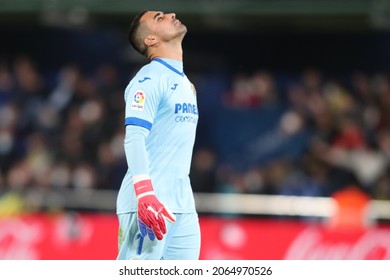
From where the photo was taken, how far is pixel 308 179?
1405cm

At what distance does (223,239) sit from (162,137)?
6.74 metres

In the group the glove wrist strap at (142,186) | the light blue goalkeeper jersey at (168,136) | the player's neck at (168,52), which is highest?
A: the player's neck at (168,52)

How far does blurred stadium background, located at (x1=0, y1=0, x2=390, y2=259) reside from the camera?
512 inches

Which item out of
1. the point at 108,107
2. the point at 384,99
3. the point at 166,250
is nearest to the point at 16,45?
the point at 108,107

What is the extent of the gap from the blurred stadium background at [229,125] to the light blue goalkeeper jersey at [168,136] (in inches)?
248

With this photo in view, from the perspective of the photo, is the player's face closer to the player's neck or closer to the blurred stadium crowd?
the player's neck

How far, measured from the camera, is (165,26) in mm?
6035

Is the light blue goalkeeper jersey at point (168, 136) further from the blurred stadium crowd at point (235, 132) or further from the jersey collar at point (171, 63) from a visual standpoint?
the blurred stadium crowd at point (235, 132)

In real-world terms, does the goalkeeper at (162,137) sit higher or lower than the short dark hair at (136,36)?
lower

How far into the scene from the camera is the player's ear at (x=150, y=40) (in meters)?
6.05

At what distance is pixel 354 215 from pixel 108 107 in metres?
4.20

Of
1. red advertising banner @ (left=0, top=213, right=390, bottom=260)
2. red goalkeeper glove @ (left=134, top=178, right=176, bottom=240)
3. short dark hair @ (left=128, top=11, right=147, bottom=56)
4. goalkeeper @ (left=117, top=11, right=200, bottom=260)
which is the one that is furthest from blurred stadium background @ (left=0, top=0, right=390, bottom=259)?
red goalkeeper glove @ (left=134, top=178, right=176, bottom=240)

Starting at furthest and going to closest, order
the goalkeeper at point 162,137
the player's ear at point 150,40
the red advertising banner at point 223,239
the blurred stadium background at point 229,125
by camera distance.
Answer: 1. the blurred stadium background at point 229,125
2. the red advertising banner at point 223,239
3. the player's ear at point 150,40
4. the goalkeeper at point 162,137

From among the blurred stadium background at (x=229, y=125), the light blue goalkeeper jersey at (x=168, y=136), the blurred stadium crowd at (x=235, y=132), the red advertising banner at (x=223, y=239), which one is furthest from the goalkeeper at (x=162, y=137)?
the blurred stadium crowd at (x=235, y=132)
